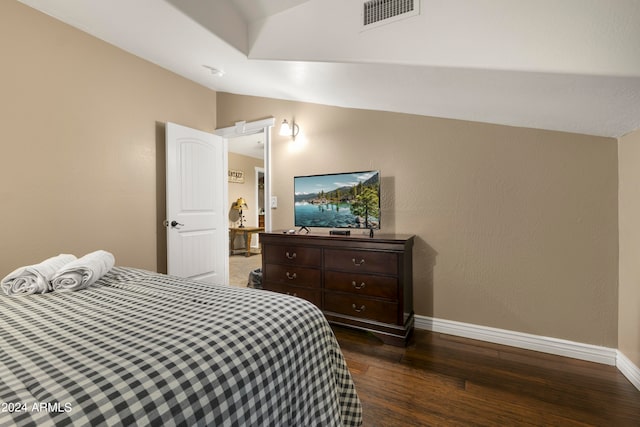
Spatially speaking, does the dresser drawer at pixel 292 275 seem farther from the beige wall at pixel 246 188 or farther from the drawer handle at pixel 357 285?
the beige wall at pixel 246 188

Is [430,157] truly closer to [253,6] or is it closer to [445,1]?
[445,1]

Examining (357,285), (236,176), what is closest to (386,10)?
(357,285)

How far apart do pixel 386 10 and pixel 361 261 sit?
172 centimetres

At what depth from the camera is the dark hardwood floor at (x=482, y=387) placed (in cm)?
149

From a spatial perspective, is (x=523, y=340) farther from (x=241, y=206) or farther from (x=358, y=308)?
(x=241, y=206)

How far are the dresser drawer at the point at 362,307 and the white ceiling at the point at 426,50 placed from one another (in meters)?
1.59

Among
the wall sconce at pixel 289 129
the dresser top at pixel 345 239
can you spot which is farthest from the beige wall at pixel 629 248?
the wall sconce at pixel 289 129

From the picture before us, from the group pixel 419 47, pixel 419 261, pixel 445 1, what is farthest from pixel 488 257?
pixel 445 1

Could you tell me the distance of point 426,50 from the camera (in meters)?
1.62

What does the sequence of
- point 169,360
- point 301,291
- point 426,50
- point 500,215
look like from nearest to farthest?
point 169,360, point 426,50, point 500,215, point 301,291

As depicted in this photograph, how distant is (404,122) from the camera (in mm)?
2605

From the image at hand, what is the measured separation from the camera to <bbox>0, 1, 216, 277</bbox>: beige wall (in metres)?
2.14

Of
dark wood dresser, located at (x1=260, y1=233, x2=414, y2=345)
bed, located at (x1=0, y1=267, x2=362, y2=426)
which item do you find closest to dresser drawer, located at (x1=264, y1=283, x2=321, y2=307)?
dark wood dresser, located at (x1=260, y1=233, x2=414, y2=345)

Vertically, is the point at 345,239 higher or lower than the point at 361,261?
higher
